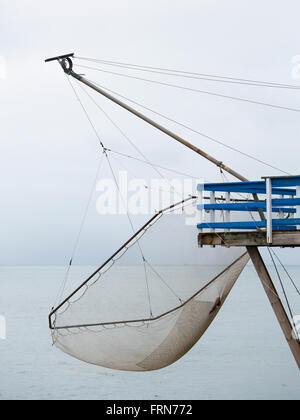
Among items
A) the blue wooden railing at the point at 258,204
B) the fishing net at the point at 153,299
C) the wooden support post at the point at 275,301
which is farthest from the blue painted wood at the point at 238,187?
the fishing net at the point at 153,299

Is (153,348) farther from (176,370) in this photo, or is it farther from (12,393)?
(176,370)

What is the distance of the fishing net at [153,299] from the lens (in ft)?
37.6

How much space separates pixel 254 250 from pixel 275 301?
844mm

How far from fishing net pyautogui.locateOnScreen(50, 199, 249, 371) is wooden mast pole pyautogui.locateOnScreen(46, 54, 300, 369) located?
1.50 meters

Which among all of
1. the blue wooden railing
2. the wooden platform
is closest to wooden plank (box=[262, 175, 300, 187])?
the blue wooden railing

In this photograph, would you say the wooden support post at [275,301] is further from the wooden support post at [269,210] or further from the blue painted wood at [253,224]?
the wooden support post at [269,210]

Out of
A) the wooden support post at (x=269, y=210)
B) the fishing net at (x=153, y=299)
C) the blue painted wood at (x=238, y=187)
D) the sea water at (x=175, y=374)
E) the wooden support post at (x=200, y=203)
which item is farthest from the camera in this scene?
the sea water at (x=175, y=374)

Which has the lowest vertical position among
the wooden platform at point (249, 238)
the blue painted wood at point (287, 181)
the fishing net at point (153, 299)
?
the fishing net at point (153, 299)

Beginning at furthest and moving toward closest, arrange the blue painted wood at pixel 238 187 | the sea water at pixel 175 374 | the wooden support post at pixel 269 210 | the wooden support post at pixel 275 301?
the sea water at pixel 175 374 → the wooden support post at pixel 275 301 → the blue painted wood at pixel 238 187 → the wooden support post at pixel 269 210

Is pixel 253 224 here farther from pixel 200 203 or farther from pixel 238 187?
pixel 200 203

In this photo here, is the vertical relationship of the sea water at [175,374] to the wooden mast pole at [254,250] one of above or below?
below

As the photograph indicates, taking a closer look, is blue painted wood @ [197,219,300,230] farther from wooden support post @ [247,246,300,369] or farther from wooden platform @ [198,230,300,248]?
wooden support post @ [247,246,300,369]
